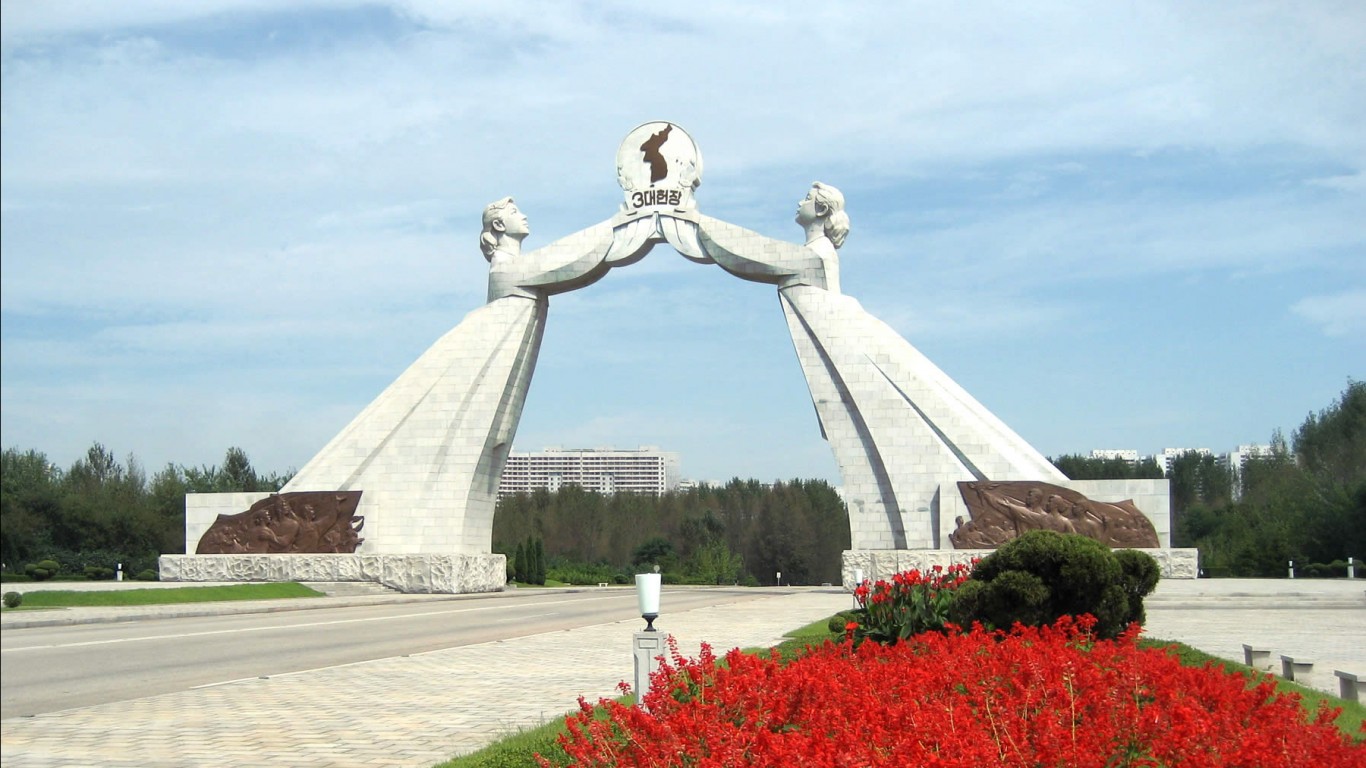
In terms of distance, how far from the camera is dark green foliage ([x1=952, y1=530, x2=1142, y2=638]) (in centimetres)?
817

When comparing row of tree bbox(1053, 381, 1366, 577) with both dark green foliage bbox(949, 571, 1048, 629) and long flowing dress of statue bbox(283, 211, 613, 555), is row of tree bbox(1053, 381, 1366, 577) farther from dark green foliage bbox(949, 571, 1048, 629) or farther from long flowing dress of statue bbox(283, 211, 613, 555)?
dark green foliage bbox(949, 571, 1048, 629)

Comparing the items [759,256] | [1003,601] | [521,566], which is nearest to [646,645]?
[1003,601]

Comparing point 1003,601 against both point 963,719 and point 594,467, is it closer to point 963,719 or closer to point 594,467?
point 963,719

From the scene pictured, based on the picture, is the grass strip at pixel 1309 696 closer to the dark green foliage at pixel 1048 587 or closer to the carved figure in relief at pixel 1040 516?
the dark green foliage at pixel 1048 587

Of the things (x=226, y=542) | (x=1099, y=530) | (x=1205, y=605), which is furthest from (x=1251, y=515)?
(x=226, y=542)

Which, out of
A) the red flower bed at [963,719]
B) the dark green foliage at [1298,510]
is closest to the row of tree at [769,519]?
the dark green foliage at [1298,510]

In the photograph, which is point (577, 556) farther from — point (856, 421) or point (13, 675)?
point (13, 675)

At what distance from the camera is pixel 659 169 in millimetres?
22891

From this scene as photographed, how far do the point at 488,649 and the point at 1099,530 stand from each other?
11.9m

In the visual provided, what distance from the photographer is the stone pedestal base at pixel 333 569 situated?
21094 millimetres

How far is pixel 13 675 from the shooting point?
145 centimetres

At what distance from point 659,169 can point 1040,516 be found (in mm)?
9310

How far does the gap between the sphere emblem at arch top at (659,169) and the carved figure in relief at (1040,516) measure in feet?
25.3

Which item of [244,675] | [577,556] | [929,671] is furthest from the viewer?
[577,556]
